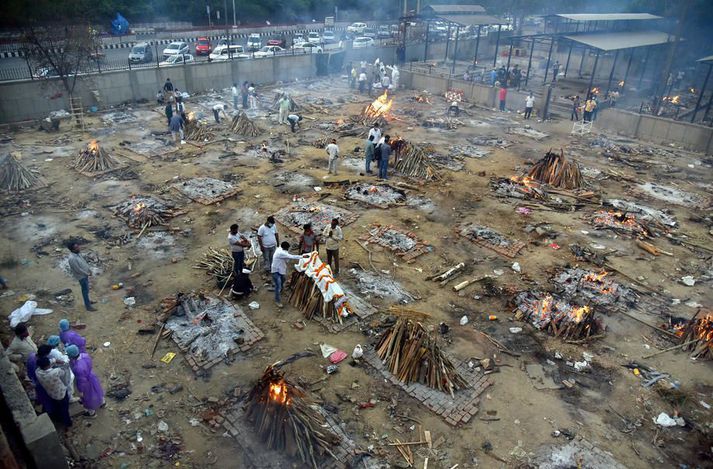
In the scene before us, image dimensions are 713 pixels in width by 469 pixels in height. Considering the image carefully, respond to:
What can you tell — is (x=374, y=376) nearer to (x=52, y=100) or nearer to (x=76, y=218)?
(x=76, y=218)

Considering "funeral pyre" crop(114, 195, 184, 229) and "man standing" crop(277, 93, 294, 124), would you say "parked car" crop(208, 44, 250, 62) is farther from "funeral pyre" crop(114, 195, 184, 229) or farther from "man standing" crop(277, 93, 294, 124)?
"funeral pyre" crop(114, 195, 184, 229)

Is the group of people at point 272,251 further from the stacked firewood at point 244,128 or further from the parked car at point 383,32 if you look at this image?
the parked car at point 383,32

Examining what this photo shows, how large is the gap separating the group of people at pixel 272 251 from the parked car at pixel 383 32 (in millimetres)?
41186

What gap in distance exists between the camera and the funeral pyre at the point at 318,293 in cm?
931

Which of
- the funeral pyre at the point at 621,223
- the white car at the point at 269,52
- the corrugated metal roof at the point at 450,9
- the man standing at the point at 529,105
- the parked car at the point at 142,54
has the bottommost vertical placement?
the funeral pyre at the point at 621,223

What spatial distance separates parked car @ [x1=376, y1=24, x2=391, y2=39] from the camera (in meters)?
47.3

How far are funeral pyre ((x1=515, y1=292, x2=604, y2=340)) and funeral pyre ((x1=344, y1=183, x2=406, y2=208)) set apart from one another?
5629mm

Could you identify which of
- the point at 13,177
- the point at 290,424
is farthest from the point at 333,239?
the point at 13,177

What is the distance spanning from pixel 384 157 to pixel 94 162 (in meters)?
10.3

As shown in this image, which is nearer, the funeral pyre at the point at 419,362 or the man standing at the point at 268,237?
the funeral pyre at the point at 419,362

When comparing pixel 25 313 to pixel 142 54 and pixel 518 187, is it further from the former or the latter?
pixel 142 54

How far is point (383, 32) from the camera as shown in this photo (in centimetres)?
5216

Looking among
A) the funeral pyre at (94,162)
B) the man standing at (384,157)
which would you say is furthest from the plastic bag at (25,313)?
the man standing at (384,157)

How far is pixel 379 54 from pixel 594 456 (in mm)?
34783
